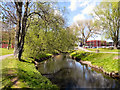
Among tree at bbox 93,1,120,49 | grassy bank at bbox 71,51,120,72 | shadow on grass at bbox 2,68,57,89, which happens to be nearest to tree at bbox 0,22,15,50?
shadow on grass at bbox 2,68,57,89

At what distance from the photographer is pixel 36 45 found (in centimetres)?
2158

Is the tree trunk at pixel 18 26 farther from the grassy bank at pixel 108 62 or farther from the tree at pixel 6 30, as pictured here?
the grassy bank at pixel 108 62

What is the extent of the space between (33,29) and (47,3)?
811 centimetres

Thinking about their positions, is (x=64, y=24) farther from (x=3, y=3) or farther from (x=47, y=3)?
(x=3, y=3)

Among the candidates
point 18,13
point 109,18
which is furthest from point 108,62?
point 109,18

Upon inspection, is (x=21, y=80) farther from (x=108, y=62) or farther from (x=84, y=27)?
(x=84, y=27)

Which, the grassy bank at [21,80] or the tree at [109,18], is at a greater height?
the tree at [109,18]

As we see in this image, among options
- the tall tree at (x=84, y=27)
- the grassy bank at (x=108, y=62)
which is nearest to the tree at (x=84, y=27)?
the tall tree at (x=84, y=27)

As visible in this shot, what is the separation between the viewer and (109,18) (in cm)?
3412

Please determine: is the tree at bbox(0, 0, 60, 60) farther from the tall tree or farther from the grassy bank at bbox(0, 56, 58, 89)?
the tall tree

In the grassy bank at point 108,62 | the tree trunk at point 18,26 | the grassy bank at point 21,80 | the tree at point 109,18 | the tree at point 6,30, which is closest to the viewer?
the grassy bank at point 21,80

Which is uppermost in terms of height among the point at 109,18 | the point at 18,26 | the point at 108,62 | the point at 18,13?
the point at 109,18

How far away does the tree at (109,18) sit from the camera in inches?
1293

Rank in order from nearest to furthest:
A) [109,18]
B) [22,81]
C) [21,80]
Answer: [22,81] → [21,80] → [109,18]
